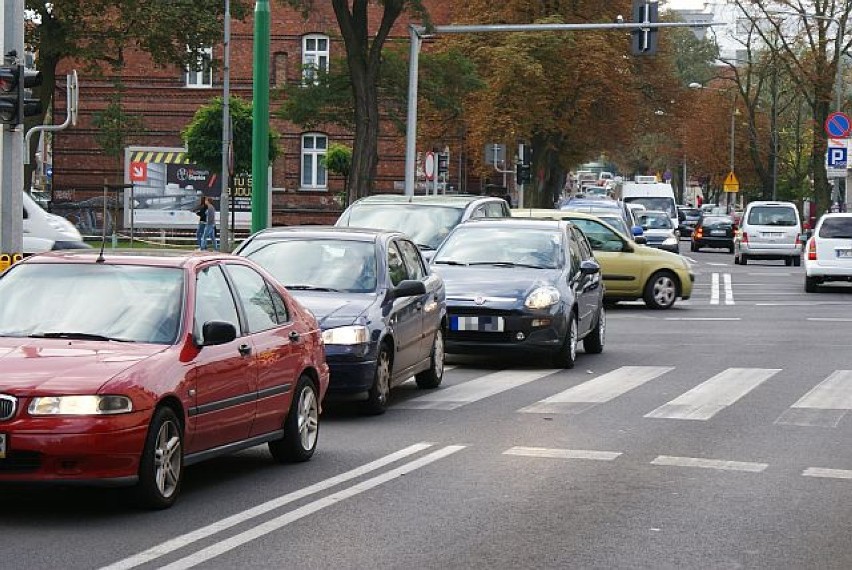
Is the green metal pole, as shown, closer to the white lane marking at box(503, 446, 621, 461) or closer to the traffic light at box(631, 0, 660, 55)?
the white lane marking at box(503, 446, 621, 461)

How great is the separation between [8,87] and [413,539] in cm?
1110

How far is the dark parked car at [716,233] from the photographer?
221 ft

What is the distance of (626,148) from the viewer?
6994 centimetres

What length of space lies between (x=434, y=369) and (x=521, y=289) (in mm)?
2285

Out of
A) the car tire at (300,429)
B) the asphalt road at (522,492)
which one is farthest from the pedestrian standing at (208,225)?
the car tire at (300,429)

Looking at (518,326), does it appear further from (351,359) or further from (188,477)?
(188,477)

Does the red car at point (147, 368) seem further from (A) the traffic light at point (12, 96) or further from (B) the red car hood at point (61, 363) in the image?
(A) the traffic light at point (12, 96)

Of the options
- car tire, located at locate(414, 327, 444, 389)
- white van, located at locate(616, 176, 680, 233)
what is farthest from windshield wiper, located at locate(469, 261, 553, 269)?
white van, located at locate(616, 176, 680, 233)

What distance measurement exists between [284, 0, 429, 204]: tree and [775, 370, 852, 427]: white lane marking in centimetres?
2109

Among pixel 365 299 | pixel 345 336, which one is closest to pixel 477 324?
pixel 365 299

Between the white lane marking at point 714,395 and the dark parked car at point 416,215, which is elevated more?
the dark parked car at point 416,215

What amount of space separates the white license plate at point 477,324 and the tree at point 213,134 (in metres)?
39.0

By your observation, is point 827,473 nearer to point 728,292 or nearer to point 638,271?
point 638,271

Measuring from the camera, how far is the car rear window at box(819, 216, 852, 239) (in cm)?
3509
